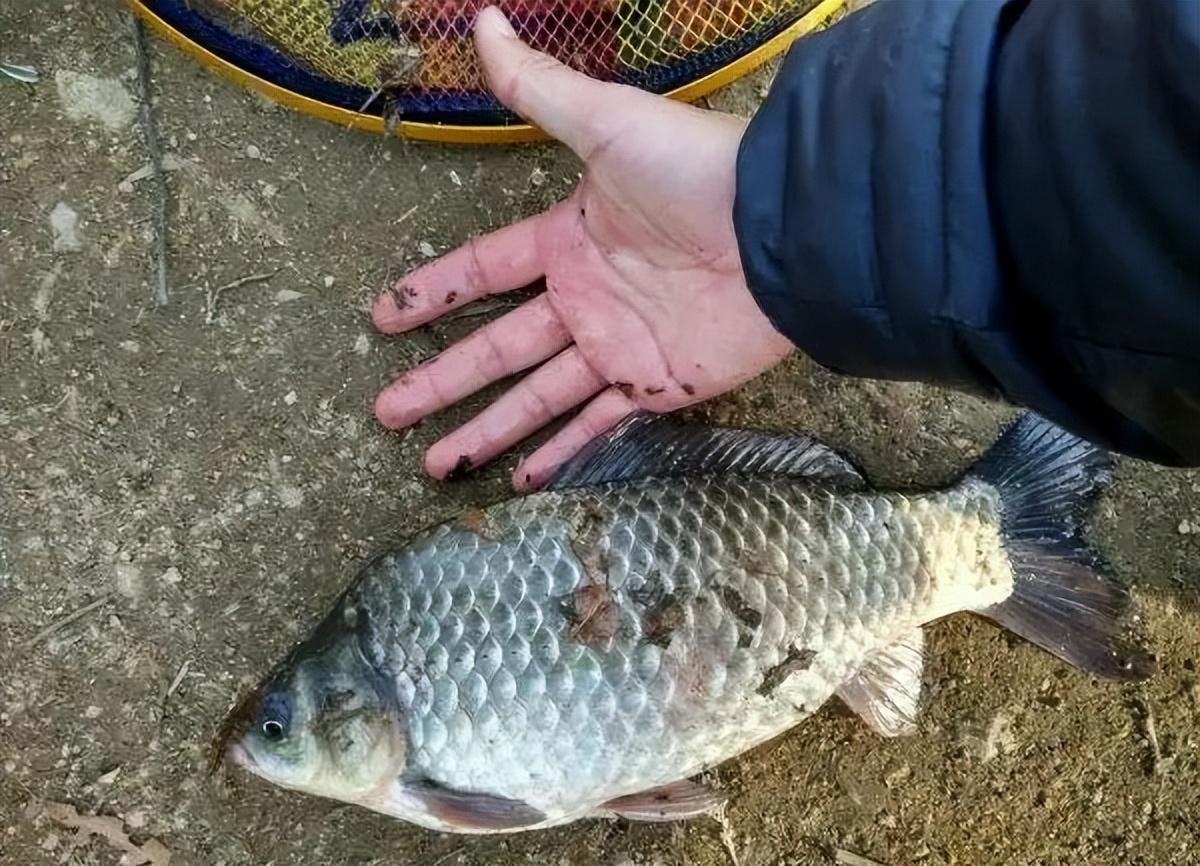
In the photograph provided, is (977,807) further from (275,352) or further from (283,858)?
(275,352)

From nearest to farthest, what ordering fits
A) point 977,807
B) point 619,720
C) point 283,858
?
1. point 619,720
2. point 283,858
3. point 977,807

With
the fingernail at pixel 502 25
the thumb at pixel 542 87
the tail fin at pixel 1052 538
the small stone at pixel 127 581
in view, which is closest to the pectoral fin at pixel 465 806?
the small stone at pixel 127 581

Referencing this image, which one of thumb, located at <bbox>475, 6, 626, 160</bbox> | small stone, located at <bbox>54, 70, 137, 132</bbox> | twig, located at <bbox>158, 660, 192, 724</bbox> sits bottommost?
twig, located at <bbox>158, 660, 192, 724</bbox>

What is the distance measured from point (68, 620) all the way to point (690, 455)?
100cm

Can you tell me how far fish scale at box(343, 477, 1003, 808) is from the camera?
5.55ft

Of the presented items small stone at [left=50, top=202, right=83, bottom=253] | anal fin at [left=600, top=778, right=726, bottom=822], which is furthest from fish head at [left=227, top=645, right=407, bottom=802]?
small stone at [left=50, top=202, right=83, bottom=253]

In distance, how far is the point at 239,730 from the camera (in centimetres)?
173

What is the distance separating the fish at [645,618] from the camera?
5.56 ft

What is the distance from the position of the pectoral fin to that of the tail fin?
80cm

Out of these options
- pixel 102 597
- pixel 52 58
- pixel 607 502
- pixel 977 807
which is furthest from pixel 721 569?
pixel 52 58

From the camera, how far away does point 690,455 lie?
1.86m

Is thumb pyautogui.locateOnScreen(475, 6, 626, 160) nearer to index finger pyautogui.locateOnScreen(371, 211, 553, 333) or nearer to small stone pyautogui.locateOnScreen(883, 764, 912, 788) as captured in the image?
index finger pyautogui.locateOnScreen(371, 211, 553, 333)

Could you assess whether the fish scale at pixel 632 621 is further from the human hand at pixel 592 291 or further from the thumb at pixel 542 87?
the thumb at pixel 542 87

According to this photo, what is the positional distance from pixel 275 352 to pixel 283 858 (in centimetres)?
79
